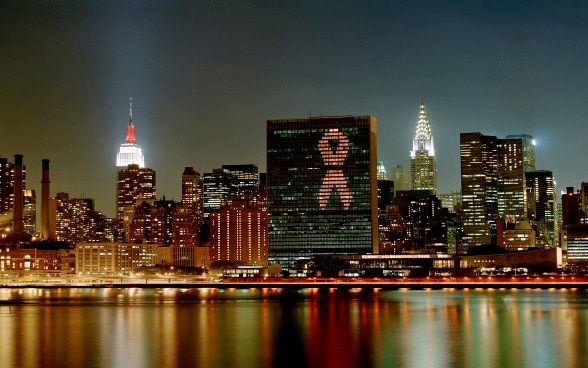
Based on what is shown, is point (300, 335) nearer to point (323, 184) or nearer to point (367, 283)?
point (367, 283)

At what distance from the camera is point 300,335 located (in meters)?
65.3

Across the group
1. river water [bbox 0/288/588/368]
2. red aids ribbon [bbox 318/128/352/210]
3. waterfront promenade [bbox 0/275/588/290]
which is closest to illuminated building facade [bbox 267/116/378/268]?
red aids ribbon [bbox 318/128/352/210]

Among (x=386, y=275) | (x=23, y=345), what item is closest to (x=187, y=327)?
(x=23, y=345)

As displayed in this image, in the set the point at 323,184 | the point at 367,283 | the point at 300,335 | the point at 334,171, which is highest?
the point at 334,171

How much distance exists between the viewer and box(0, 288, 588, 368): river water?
53.1 m

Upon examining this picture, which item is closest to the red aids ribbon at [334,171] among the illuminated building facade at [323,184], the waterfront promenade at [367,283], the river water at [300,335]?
the illuminated building facade at [323,184]

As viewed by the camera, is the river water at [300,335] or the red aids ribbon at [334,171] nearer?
the river water at [300,335]

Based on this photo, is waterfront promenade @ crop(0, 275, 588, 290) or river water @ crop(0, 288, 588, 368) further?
waterfront promenade @ crop(0, 275, 588, 290)

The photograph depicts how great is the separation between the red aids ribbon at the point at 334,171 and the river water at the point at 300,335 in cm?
8679

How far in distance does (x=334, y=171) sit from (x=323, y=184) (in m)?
3.60

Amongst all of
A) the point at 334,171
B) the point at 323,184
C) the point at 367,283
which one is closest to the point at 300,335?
the point at 367,283

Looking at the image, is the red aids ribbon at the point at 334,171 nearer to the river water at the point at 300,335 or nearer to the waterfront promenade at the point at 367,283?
the waterfront promenade at the point at 367,283

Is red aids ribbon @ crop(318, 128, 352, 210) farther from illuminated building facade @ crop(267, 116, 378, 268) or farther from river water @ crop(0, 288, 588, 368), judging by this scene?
river water @ crop(0, 288, 588, 368)

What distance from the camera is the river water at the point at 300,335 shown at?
53062 millimetres
